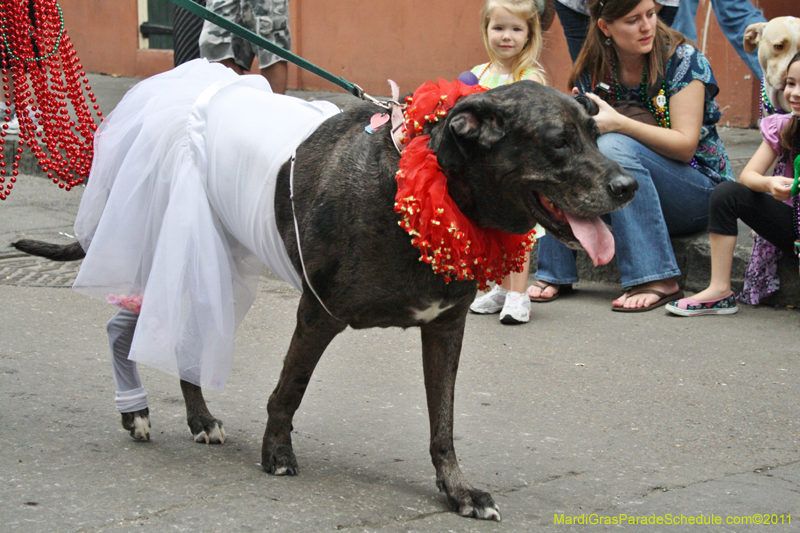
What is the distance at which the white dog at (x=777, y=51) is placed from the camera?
481 cm

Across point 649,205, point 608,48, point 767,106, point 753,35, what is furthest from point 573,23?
point 649,205

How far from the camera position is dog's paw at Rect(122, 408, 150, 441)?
10.6ft

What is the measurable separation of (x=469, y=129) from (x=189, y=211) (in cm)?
109

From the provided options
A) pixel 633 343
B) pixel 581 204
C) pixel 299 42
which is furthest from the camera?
pixel 299 42

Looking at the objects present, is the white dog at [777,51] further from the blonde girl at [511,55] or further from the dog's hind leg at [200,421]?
the dog's hind leg at [200,421]

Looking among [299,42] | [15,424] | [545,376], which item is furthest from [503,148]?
[299,42]

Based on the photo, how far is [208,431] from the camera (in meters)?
3.25

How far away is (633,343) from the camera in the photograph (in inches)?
180

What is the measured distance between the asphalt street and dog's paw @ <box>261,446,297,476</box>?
4cm

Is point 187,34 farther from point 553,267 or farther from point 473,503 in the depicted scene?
point 473,503

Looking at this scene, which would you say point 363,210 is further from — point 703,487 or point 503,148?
point 703,487

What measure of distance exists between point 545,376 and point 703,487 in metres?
1.22

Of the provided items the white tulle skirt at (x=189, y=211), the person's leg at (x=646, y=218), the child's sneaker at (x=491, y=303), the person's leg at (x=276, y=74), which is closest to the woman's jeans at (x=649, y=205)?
the person's leg at (x=646, y=218)

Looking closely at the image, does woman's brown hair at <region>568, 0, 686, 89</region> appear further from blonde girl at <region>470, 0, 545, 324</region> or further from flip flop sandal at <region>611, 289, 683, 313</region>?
flip flop sandal at <region>611, 289, 683, 313</region>
